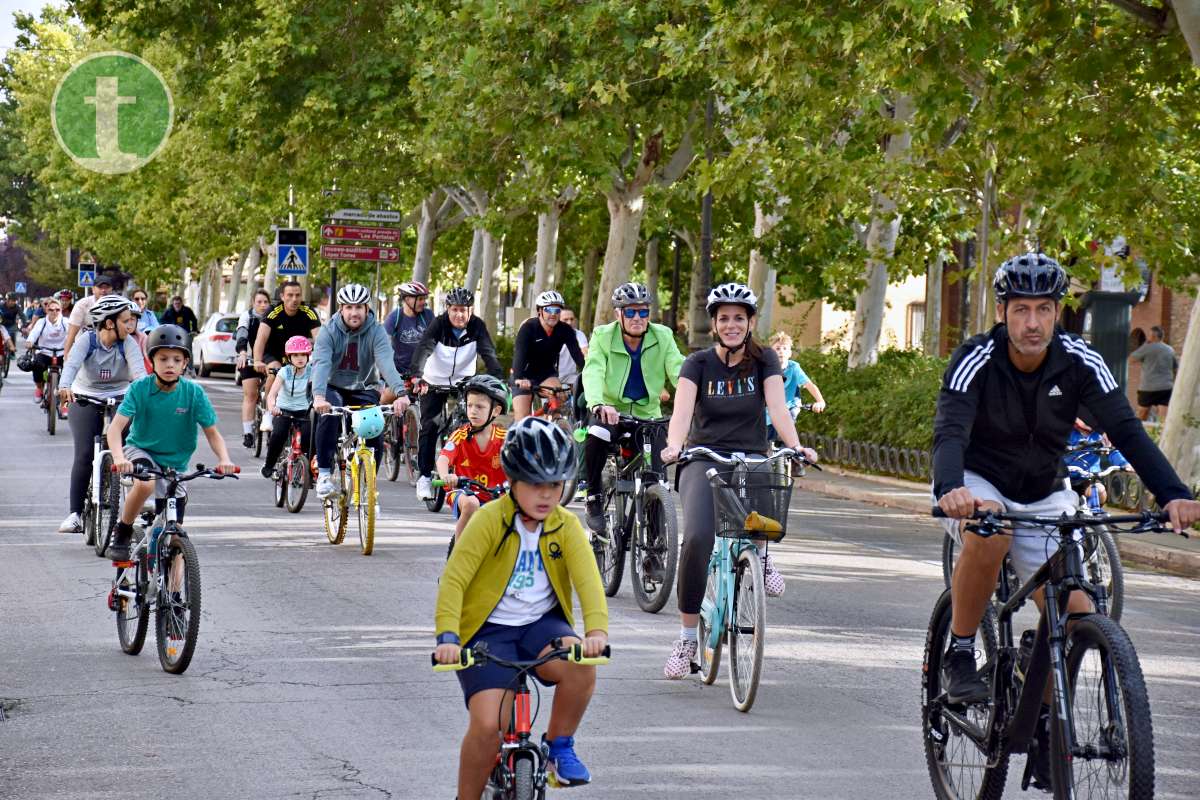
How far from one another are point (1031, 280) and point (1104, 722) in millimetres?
1366

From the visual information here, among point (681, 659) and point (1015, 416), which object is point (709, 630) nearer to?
point (681, 659)

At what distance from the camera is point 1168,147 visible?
796 inches

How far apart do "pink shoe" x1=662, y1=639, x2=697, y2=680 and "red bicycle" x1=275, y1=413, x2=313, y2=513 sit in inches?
318

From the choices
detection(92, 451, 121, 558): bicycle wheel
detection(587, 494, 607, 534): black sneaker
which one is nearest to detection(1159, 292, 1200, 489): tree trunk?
detection(587, 494, 607, 534): black sneaker

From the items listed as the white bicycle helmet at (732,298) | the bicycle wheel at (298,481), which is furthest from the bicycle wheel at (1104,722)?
the bicycle wheel at (298,481)

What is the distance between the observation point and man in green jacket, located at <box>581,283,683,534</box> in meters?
11.5

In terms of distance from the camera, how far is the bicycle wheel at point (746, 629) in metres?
7.93

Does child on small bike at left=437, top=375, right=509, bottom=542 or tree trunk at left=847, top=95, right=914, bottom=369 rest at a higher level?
tree trunk at left=847, top=95, right=914, bottom=369

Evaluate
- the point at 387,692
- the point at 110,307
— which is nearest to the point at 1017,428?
the point at 387,692

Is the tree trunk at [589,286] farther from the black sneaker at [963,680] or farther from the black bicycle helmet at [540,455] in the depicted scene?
the black bicycle helmet at [540,455]

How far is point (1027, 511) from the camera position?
603 cm

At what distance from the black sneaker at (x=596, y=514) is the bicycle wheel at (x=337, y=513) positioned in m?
2.56

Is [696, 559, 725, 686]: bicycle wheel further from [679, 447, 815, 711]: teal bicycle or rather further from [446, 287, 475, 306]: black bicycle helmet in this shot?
[446, 287, 475, 306]: black bicycle helmet

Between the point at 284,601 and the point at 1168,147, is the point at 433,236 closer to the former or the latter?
the point at 1168,147
